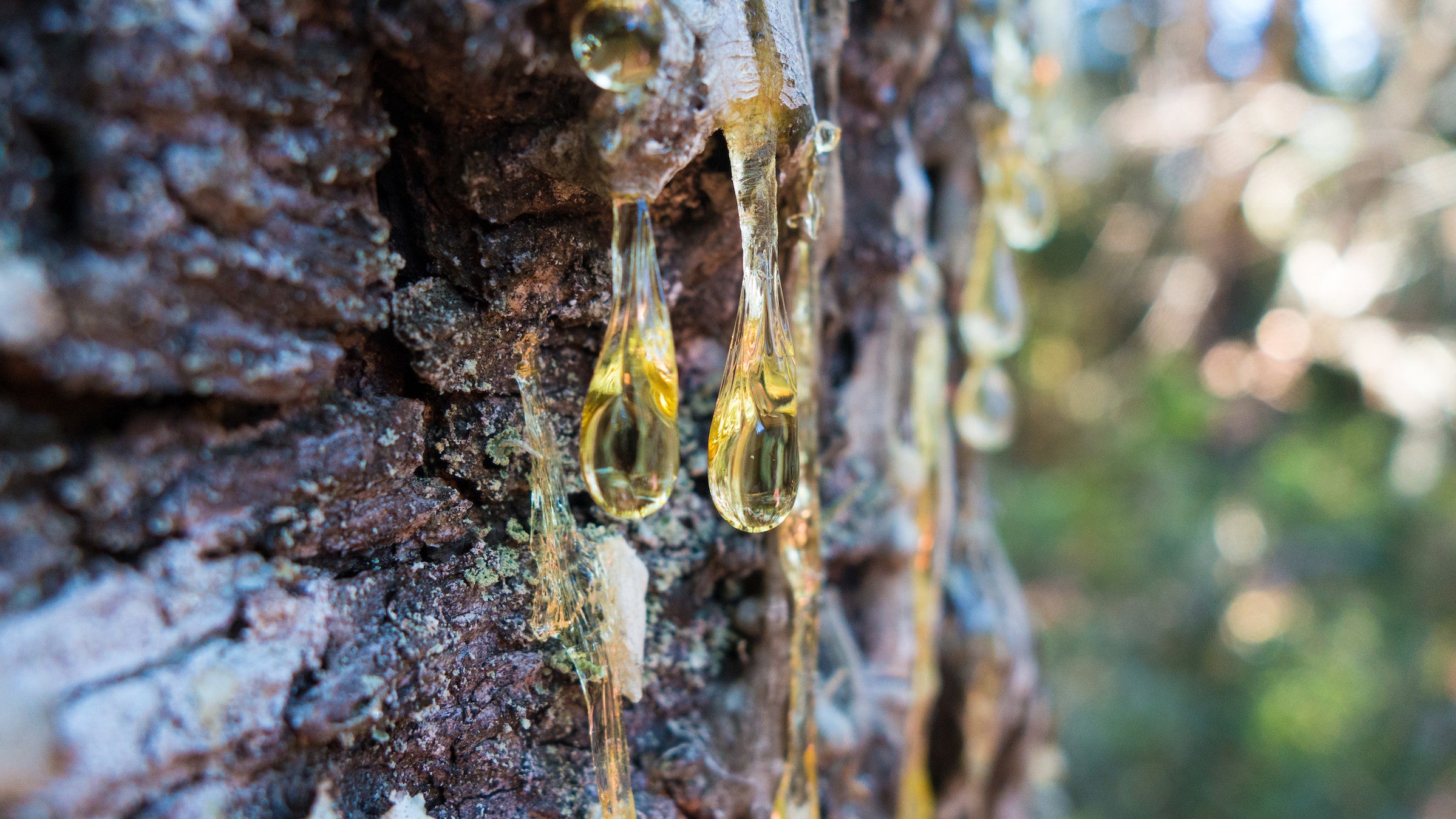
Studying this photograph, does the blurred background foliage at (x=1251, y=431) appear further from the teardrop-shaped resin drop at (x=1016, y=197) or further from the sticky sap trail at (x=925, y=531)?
the sticky sap trail at (x=925, y=531)

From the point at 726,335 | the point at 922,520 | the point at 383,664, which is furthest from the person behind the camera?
the point at 922,520

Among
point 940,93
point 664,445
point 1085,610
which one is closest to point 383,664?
point 664,445

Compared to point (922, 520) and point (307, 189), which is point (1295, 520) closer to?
point (922, 520)

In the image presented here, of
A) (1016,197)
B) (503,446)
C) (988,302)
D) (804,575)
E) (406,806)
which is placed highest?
(1016,197)

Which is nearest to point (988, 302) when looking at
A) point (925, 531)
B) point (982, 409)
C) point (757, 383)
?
point (982, 409)

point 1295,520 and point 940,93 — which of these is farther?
point 1295,520

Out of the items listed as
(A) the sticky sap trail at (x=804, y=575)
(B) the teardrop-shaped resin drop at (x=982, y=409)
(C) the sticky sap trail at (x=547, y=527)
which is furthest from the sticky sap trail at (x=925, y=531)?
(C) the sticky sap trail at (x=547, y=527)

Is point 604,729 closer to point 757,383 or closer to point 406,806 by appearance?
point 406,806
